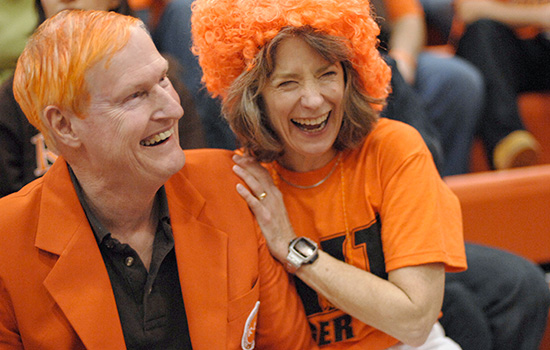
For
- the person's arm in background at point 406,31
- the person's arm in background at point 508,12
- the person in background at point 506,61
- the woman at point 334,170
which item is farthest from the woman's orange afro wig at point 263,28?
the person's arm in background at point 508,12

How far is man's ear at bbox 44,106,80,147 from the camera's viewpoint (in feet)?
4.08

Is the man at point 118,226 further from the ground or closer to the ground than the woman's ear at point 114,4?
closer to the ground

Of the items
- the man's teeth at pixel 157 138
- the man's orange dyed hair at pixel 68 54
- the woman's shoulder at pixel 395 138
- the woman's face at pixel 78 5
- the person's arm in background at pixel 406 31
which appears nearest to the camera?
the man's orange dyed hair at pixel 68 54

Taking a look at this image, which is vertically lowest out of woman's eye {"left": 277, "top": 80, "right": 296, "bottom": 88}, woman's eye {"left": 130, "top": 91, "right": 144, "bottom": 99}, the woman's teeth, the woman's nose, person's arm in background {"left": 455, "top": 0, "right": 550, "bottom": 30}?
person's arm in background {"left": 455, "top": 0, "right": 550, "bottom": 30}

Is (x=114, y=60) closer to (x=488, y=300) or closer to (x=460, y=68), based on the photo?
(x=488, y=300)

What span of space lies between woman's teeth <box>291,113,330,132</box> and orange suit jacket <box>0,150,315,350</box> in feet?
0.70

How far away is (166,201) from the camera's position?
1.45m

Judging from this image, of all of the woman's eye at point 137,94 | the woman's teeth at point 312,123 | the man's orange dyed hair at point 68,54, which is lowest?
the woman's teeth at point 312,123

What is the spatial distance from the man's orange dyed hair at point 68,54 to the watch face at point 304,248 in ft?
2.01

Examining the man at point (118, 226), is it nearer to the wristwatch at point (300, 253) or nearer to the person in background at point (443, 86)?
the wristwatch at point (300, 253)

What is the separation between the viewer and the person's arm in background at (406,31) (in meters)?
2.76

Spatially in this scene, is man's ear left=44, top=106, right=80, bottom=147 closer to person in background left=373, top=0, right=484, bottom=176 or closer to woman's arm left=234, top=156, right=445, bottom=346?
woman's arm left=234, top=156, right=445, bottom=346

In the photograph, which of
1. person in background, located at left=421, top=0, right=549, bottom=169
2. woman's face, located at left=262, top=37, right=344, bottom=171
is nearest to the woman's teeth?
woman's face, located at left=262, top=37, right=344, bottom=171

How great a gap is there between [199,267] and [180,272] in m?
0.05
